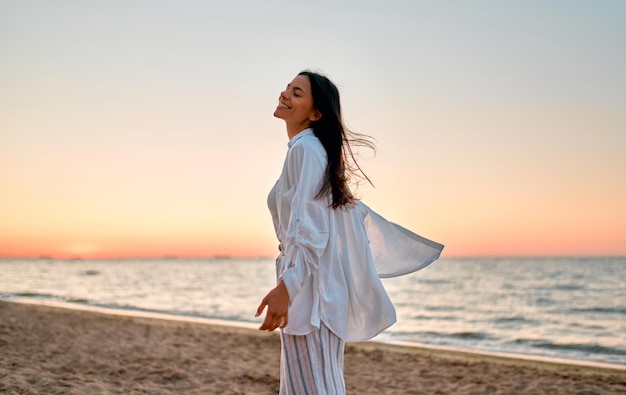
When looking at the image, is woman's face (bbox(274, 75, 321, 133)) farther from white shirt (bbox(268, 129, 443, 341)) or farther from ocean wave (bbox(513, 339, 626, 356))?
ocean wave (bbox(513, 339, 626, 356))

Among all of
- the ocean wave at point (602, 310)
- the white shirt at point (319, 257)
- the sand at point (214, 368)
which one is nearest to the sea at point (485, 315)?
the ocean wave at point (602, 310)

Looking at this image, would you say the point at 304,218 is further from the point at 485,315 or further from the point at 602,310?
the point at 602,310

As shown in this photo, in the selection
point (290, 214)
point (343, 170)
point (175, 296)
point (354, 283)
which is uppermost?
point (343, 170)

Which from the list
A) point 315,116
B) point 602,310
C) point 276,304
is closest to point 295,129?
point 315,116

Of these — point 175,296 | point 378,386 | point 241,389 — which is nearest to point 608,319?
point 378,386

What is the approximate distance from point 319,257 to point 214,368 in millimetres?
5271

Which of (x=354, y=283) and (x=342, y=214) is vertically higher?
(x=342, y=214)

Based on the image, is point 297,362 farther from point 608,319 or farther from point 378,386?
point 608,319

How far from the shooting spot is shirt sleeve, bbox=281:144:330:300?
6.63ft

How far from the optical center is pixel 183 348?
8234mm

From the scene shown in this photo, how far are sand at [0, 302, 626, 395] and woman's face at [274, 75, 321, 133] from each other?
12.8 ft

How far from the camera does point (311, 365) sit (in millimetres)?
2113

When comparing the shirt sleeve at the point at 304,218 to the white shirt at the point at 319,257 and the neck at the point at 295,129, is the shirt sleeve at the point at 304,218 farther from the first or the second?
the neck at the point at 295,129

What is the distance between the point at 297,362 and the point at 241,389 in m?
3.98
